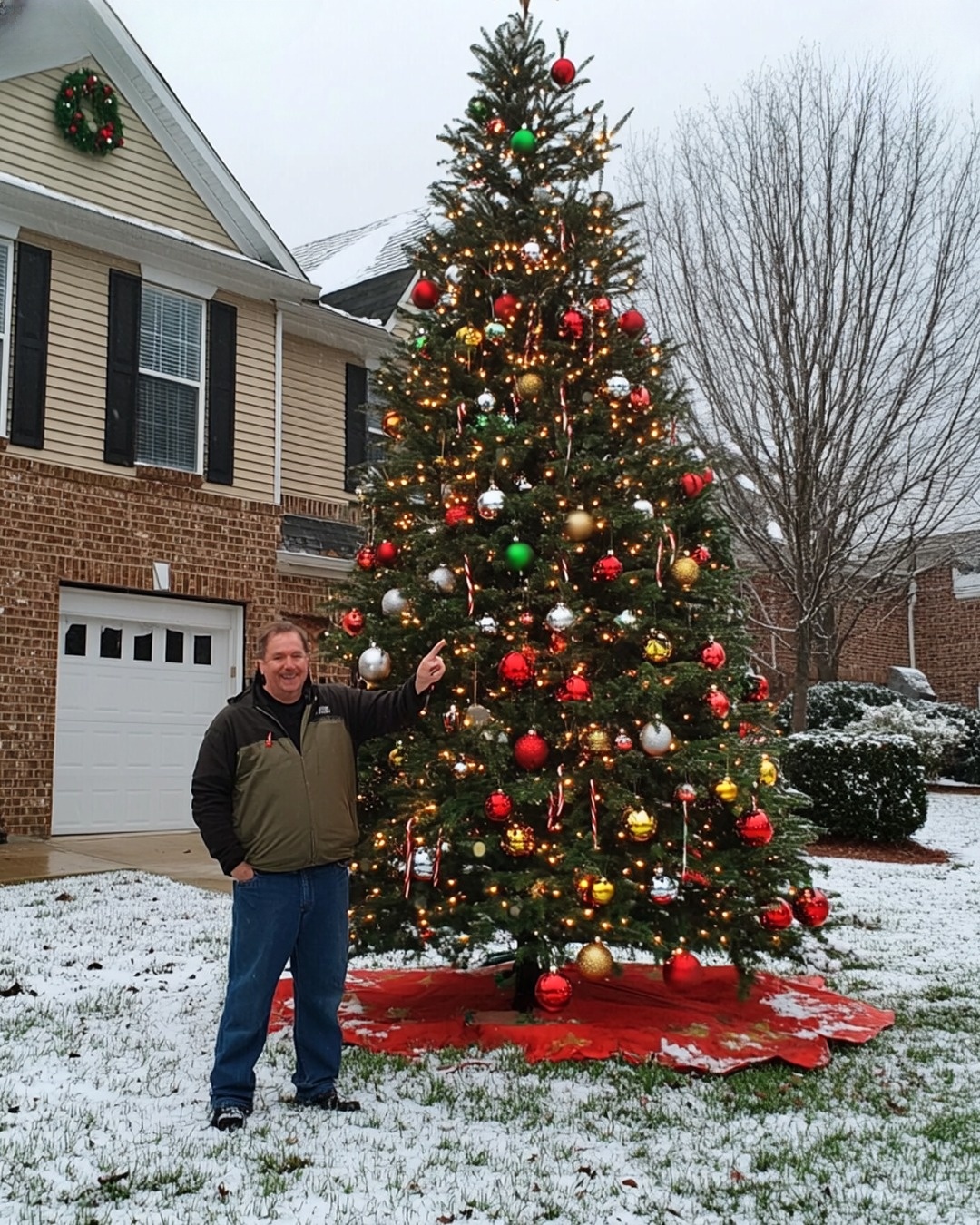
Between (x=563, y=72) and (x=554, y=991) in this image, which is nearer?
(x=554, y=991)

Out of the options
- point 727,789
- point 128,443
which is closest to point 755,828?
point 727,789

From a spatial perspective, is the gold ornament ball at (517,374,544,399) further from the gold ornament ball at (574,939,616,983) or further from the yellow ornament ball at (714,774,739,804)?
the gold ornament ball at (574,939,616,983)

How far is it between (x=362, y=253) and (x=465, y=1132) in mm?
15232

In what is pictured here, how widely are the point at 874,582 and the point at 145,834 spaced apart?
9.07m

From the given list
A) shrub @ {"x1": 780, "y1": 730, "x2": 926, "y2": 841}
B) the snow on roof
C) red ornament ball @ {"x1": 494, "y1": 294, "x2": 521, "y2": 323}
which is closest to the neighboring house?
the snow on roof

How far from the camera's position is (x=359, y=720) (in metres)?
4.15

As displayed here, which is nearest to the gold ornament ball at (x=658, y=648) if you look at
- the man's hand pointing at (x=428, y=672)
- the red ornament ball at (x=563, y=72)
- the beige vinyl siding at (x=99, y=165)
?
the man's hand pointing at (x=428, y=672)

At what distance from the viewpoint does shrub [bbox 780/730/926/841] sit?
458 inches

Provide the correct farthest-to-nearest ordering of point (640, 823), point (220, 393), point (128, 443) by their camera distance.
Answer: point (220, 393) < point (128, 443) < point (640, 823)

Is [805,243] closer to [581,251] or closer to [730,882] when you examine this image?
[581,251]

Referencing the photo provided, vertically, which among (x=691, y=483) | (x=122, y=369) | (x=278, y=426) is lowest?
(x=691, y=483)

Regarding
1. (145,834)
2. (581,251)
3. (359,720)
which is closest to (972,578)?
(145,834)

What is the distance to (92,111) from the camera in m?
11.3

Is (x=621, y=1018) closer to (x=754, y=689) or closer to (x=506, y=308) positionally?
(x=754, y=689)
